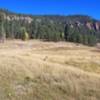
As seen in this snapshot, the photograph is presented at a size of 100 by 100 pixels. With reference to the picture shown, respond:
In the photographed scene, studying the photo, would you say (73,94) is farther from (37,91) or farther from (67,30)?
(67,30)

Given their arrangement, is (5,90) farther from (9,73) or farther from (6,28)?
(6,28)

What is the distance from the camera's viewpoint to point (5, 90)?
15805 millimetres

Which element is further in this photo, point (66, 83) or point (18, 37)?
point (18, 37)

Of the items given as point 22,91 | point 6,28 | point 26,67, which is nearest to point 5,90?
point 22,91

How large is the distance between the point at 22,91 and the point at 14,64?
Answer: 638cm

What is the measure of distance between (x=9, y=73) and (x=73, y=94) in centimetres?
533

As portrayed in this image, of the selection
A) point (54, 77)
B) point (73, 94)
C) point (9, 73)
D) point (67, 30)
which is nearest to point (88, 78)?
point (54, 77)

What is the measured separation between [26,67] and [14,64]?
1096 millimetres

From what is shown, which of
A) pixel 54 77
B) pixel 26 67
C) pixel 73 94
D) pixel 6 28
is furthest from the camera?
pixel 6 28

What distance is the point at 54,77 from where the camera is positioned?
62.0 feet

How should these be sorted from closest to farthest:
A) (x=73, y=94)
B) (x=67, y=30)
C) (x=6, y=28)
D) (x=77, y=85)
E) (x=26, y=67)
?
1. (x=73, y=94)
2. (x=77, y=85)
3. (x=26, y=67)
4. (x=6, y=28)
5. (x=67, y=30)

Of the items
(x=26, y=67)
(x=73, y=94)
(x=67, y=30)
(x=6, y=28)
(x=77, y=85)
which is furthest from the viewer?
(x=67, y=30)

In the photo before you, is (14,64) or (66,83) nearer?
(66,83)

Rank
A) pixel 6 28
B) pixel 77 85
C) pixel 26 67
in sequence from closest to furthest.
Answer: pixel 77 85 → pixel 26 67 → pixel 6 28
